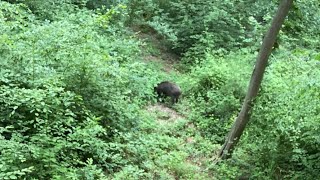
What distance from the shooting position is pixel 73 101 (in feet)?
20.2

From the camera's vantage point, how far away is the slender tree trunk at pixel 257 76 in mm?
6457

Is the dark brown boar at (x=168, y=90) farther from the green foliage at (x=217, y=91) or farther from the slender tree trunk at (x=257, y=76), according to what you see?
the slender tree trunk at (x=257, y=76)

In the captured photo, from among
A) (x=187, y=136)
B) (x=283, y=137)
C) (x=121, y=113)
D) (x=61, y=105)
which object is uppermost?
(x=61, y=105)

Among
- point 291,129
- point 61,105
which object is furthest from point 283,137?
point 61,105

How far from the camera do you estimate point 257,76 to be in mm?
6879

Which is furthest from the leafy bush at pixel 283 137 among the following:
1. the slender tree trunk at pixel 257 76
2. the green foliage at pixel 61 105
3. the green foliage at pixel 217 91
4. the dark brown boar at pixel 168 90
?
the dark brown boar at pixel 168 90

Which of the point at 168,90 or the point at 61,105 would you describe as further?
the point at 168,90

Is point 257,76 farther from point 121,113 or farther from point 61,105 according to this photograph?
point 61,105

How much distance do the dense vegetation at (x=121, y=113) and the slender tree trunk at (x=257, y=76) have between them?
7.3 inches

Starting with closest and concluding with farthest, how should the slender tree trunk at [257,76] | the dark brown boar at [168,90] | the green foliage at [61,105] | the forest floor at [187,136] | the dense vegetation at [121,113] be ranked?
1. the green foliage at [61,105]
2. the dense vegetation at [121,113]
3. the slender tree trunk at [257,76]
4. the forest floor at [187,136]
5. the dark brown boar at [168,90]

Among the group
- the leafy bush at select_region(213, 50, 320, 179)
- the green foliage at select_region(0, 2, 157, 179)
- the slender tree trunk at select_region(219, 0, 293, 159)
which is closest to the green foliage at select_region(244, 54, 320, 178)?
the leafy bush at select_region(213, 50, 320, 179)

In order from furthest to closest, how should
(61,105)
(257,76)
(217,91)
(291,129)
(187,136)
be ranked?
1. (217,91)
2. (187,136)
3. (257,76)
4. (291,129)
5. (61,105)

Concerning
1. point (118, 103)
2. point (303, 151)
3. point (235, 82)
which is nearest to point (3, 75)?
point (118, 103)

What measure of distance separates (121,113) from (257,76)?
2.40 m
